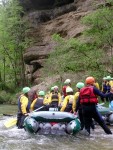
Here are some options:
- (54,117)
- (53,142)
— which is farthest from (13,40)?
(53,142)

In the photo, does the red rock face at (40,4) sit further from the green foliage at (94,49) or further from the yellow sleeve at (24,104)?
the yellow sleeve at (24,104)

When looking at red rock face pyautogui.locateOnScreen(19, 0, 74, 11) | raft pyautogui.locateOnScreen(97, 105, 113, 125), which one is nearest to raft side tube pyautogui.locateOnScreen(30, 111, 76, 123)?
raft pyautogui.locateOnScreen(97, 105, 113, 125)

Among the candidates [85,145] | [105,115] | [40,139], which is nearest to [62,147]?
[85,145]

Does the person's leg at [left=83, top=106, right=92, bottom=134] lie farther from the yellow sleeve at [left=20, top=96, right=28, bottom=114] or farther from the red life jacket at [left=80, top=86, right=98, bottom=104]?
the yellow sleeve at [left=20, top=96, right=28, bottom=114]

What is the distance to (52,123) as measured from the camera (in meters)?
10.7

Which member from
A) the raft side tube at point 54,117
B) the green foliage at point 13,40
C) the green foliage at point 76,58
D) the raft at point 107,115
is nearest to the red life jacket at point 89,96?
the raft side tube at point 54,117

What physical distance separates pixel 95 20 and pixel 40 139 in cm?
A: 1400

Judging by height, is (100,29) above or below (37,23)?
below

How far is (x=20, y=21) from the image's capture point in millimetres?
35875

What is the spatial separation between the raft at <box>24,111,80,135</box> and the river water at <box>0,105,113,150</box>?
267mm

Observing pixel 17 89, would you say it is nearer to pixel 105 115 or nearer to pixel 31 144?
pixel 105 115

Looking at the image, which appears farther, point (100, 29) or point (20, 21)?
point (20, 21)

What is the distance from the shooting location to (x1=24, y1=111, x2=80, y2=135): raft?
10.5 m

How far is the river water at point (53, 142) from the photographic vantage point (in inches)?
346
